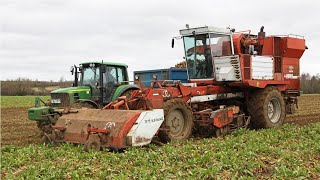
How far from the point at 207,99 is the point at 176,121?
2065 millimetres

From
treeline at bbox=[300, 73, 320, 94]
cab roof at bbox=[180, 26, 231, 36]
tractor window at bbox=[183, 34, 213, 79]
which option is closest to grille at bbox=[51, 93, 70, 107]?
tractor window at bbox=[183, 34, 213, 79]

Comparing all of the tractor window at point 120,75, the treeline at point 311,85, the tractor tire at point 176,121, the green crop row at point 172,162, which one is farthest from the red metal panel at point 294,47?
the treeline at point 311,85

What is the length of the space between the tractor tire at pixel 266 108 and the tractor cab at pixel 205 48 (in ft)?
5.43

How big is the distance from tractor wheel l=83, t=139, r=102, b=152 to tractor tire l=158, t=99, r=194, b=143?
1695 millimetres

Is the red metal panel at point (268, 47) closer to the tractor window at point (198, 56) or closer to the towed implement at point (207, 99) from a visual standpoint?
the towed implement at point (207, 99)

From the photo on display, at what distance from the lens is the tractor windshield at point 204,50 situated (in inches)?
493

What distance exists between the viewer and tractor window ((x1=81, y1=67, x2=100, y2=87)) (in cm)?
1278

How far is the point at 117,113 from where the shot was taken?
30.4ft

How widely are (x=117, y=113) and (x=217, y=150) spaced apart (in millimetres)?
2478

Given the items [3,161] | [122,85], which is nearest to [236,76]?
[122,85]

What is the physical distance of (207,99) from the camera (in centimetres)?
1203

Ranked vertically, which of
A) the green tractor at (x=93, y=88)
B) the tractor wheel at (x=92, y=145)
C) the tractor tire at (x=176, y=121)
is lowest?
the tractor wheel at (x=92, y=145)

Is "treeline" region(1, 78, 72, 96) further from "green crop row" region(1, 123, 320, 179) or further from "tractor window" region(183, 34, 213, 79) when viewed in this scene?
"green crop row" region(1, 123, 320, 179)

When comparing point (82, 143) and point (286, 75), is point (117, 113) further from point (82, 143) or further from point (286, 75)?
point (286, 75)
